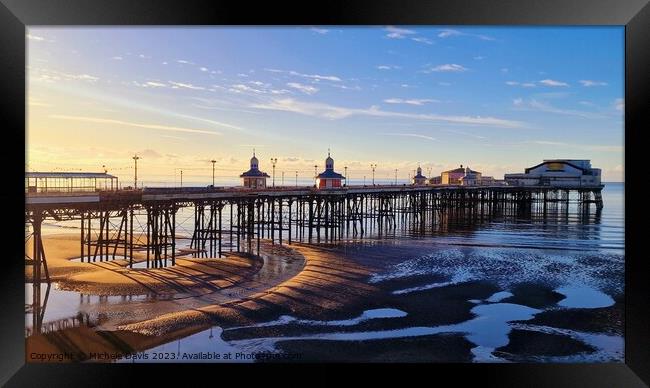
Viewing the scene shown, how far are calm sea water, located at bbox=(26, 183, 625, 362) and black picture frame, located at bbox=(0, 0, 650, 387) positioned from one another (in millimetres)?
2386

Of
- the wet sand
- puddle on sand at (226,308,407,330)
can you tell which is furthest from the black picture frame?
puddle on sand at (226,308,407,330)

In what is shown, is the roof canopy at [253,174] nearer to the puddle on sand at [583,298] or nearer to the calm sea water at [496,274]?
the calm sea water at [496,274]

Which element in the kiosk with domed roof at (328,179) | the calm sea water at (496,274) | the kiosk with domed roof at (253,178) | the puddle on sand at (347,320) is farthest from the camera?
the kiosk with domed roof at (328,179)

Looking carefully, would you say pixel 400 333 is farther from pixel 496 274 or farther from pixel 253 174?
pixel 253 174

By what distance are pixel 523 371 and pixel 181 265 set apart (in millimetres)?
13755

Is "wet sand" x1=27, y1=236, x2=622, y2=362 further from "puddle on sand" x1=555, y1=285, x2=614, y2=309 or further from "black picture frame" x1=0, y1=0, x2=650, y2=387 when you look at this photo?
"black picture frame" x1=0, y1=0, x2=650, y2=387

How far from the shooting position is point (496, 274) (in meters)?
17.9

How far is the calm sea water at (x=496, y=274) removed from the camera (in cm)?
1082

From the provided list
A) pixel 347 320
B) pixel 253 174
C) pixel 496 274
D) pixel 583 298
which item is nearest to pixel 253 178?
pixel 253 174

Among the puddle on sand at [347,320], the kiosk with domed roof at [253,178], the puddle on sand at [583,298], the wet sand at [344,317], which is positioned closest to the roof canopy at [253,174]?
the kiosk with domed roof at [253,178]

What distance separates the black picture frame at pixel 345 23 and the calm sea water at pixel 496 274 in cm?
239

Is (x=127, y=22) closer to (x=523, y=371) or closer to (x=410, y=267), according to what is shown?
(x=523, y=371)

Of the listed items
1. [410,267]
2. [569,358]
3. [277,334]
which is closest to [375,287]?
[410,267]
